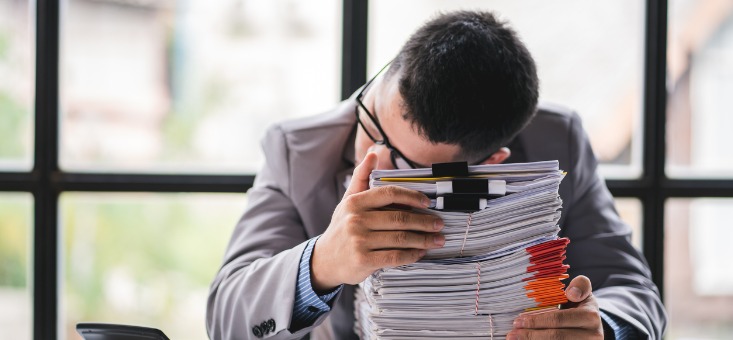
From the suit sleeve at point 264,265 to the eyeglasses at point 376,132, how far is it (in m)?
0.23

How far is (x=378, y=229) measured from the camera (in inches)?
43.5

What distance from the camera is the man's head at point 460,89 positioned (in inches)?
45.8

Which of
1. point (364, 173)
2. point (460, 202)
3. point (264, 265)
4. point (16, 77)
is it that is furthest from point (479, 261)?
point (16, 77)

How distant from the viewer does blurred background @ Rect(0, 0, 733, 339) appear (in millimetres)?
2059

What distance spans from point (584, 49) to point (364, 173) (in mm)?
1173

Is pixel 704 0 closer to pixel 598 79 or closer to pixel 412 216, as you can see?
pixel 598 79

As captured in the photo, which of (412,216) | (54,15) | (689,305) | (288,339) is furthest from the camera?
(689,305)

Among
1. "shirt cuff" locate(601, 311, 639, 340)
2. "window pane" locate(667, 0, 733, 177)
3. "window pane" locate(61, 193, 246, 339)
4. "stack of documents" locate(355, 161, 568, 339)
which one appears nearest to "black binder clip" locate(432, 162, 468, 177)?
"stack of documents" locate(355, 161, 568, 339)

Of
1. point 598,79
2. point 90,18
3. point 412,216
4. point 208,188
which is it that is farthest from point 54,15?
point 598,79

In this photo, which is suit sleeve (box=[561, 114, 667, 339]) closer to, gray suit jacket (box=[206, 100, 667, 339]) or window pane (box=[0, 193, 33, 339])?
gray suit jacket (box=[206, 100, 667, 339])

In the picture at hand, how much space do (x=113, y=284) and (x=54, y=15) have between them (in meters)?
0.79

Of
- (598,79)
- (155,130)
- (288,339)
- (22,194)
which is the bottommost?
(288,339)

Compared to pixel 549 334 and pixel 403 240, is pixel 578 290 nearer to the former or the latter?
pixel 549 334

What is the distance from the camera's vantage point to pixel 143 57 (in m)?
2.07
